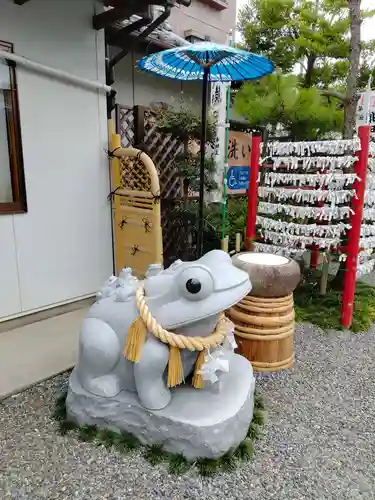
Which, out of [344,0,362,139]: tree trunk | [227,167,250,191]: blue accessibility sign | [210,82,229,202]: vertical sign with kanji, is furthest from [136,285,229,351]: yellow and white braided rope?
[227,167,250,191]: blue accessibility sign

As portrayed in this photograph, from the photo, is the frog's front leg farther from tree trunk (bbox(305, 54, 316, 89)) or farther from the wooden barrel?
tree trunk (bbox(305, 54, 316, 89))

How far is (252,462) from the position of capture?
70.6 inches

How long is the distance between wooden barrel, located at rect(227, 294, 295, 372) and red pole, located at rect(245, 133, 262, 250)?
4.29ft

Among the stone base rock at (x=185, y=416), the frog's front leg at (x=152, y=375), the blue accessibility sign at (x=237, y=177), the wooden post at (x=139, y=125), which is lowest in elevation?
the stone base rock at (x=185, y=416)

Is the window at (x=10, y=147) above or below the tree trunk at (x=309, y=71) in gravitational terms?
below

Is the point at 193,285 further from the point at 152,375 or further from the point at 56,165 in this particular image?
the point at 56,165

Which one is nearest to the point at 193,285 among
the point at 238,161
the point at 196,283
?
the point at 196,283

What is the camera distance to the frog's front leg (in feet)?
5.57

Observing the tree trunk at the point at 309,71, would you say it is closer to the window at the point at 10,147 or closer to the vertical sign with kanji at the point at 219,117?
the vertical sign with kanji at the point at 219,117

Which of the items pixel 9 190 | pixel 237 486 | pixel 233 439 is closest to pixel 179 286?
pixel 233 439

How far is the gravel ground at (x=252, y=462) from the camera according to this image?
162 cm

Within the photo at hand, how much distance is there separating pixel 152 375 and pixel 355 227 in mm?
2362

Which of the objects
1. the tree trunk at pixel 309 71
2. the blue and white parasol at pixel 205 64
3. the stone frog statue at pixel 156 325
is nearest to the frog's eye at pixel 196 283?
the stone frog statue at pixel 156 325

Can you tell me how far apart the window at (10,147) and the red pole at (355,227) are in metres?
2.96
